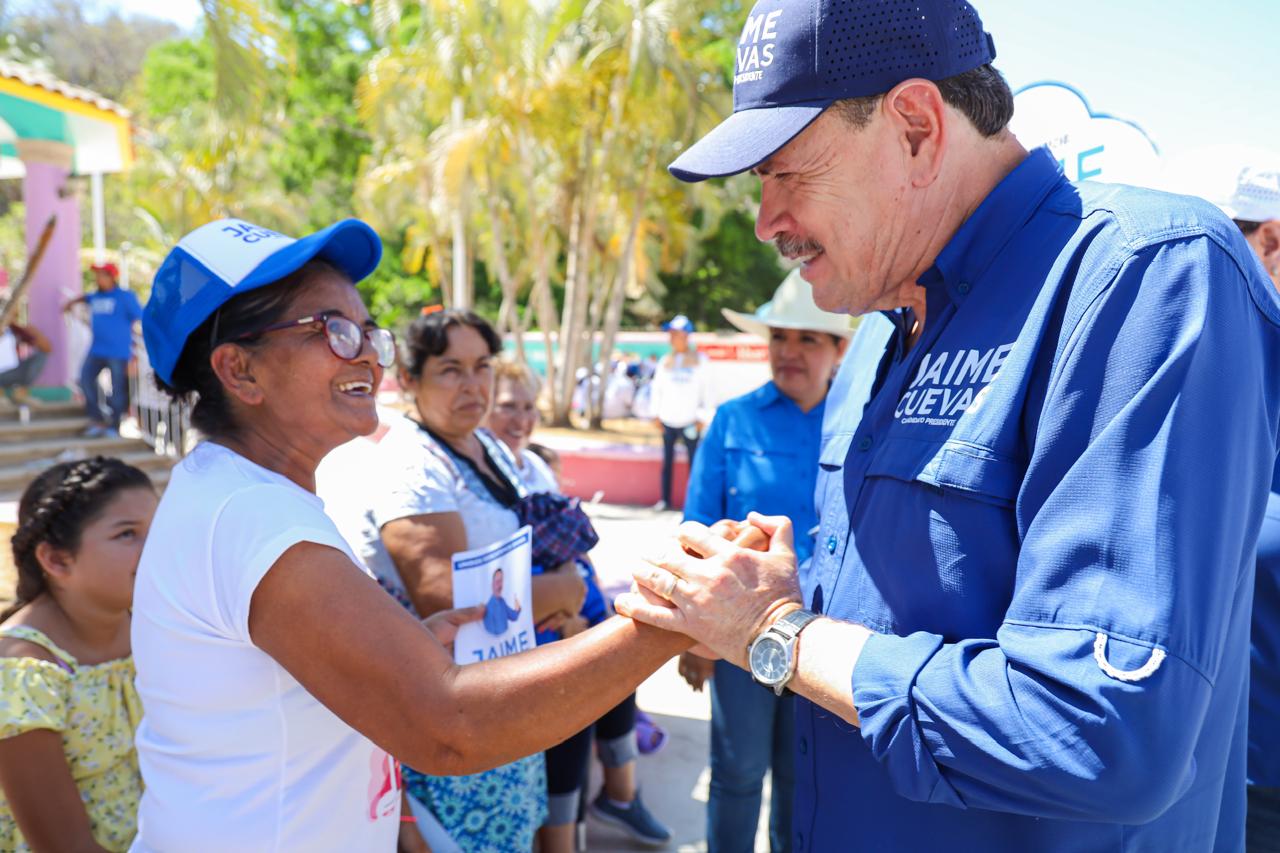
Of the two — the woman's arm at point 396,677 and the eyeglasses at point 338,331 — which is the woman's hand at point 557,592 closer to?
the eyeglasses at point 338,331

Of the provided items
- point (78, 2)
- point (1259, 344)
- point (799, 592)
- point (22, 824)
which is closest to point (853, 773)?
point (799, 592)

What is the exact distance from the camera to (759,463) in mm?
3533

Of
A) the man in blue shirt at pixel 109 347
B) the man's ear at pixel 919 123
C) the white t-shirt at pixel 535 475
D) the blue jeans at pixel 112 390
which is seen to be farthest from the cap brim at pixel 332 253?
the blue jeans at pixel 112 390

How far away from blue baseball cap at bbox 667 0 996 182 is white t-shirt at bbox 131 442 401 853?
3.18ft

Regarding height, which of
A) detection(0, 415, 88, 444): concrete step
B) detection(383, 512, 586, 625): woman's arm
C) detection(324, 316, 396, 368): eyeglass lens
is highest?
detection(324, 316, 396, 368): eyeglass lens

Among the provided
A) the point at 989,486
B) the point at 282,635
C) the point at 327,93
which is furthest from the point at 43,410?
the point at 327,93

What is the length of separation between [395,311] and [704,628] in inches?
1160

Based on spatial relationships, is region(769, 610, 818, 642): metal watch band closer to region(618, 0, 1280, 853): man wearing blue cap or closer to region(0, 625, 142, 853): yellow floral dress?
region(618, 0, 1280, 853): man wearing blue cap

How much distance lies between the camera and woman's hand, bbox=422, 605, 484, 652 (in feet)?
8.20

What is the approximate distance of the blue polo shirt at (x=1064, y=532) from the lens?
1041mm

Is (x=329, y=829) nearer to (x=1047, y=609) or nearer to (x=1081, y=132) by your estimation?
(x=1047, y=609)

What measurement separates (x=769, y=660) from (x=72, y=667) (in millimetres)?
1833

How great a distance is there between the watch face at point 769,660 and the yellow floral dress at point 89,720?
1720mm

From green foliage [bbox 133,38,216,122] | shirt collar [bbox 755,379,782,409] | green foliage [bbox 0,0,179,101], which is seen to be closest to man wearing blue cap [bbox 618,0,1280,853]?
shirt collar [bbox 755,379,782,409]
